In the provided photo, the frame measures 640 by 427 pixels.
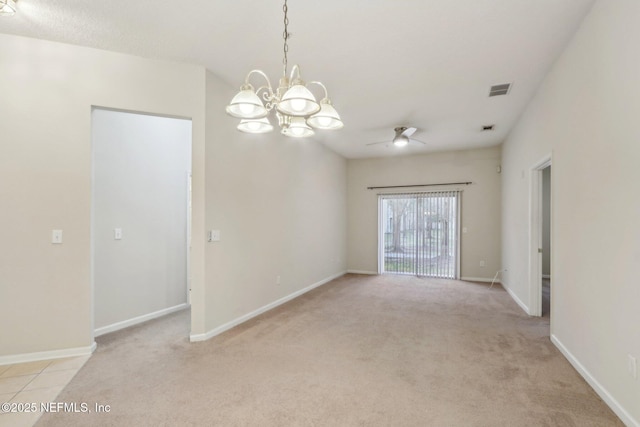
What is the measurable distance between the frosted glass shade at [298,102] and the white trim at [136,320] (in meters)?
3.36

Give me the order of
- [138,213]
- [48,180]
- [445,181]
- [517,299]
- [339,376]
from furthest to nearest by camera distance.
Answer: [445,181], [517,299], [138,213], [48,180], [339,376]

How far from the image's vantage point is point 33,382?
2.40m

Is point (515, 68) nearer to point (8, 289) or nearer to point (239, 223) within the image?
point (239, 223)

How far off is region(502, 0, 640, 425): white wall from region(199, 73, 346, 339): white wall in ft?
11.1

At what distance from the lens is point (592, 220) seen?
7.70 ft

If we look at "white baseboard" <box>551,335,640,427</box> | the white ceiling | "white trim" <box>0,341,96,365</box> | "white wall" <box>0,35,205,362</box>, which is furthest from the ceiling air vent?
"white trim" <box>0,341,96,365</box>

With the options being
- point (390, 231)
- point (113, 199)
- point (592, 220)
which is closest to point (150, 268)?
point (113, 199)

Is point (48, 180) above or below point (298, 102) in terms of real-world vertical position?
below

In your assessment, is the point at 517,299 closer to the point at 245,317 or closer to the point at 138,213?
the point at 245,317

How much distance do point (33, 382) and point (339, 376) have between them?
2392 millimetres

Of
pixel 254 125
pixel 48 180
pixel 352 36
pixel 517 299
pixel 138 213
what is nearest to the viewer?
pixel 254 125

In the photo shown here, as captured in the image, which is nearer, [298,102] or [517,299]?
[298,102]

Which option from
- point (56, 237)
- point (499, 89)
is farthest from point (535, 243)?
point (56, 237)

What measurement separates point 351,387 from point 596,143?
260cm
